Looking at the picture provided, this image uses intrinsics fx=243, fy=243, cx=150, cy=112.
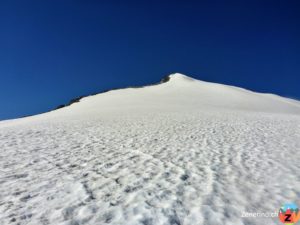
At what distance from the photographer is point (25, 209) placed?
4.55 metres

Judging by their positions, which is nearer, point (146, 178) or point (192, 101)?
point (146, 178)

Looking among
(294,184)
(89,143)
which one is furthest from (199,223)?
(89,143)

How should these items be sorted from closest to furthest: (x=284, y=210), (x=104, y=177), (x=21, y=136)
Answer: (x=284, y=210)
(x=104, y=177)
(x=21, y=136)

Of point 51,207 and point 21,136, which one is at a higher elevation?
point 21,136

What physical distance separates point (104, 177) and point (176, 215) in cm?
242

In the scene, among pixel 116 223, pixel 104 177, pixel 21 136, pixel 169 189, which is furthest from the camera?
pixel 21 136

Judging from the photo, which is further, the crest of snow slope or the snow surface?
the crest of snow slope

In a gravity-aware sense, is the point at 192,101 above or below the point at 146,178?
above

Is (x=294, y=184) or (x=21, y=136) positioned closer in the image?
(x=294, y=184)

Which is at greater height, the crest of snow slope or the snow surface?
the crest of snow slope

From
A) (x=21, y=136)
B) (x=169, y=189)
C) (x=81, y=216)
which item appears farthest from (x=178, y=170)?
(x=21, y=136)

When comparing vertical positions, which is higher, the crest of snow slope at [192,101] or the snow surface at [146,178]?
the crest of snow slope at [192,101]

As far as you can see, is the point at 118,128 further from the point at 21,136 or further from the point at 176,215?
the point at 176,215

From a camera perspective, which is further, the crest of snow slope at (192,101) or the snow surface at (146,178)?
the crest of snow slope at (192,101)
